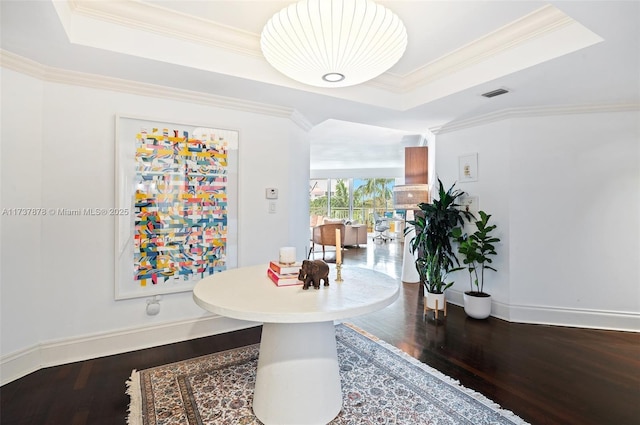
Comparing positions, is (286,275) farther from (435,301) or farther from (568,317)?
(568,317)

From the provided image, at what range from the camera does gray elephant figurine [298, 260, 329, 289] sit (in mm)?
1705

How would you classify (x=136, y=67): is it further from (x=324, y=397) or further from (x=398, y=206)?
(x=398, y=206)

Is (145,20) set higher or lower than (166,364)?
higher

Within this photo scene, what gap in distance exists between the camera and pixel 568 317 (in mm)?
3182

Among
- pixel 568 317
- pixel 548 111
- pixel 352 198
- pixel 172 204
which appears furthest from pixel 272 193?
pixel 352 198

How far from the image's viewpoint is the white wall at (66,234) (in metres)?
2.13

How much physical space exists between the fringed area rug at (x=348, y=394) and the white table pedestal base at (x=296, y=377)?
138 mm

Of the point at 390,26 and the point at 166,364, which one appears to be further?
the point at 166,364

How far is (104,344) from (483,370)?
2.88 metres

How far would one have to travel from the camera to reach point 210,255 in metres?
2.89

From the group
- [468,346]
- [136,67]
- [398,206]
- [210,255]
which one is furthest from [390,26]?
[398,206]

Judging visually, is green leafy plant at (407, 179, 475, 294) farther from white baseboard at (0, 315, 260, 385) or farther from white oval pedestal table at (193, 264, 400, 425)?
white baseboard at (0, 315, 260, 385)

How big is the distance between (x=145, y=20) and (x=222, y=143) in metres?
1.09

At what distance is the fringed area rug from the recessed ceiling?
219 cm
